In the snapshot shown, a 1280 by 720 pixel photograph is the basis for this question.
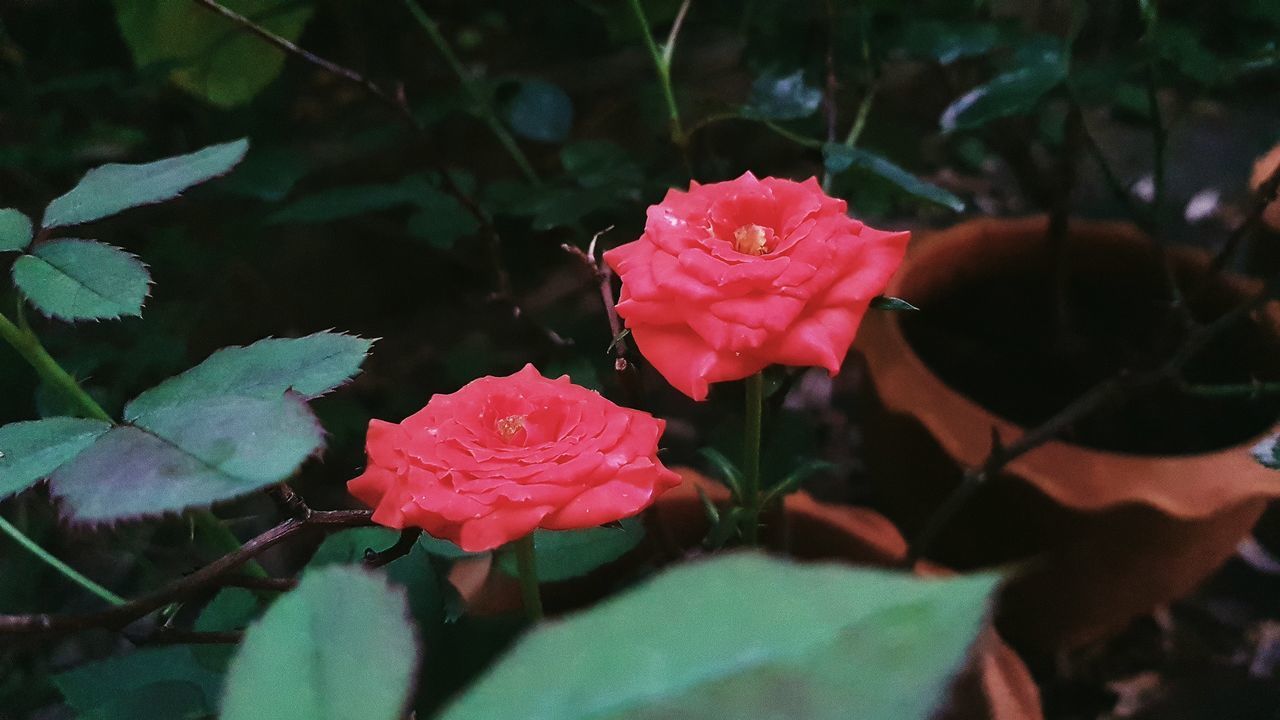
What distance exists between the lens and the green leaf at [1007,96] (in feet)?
Result: 1.79

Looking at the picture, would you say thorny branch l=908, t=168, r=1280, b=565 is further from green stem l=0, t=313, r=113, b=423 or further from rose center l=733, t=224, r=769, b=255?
green stem l=0, t=313, r=113, b=423

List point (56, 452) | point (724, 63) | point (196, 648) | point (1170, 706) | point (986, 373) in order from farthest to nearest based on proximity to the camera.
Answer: point (724, 63) < point (986, 373) < point (1170, 706) < point (196, 648) < point (56, 452)

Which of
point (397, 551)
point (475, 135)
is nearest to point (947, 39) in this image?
point (397, 551)

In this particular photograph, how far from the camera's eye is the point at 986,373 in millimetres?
822

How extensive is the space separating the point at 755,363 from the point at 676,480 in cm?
6

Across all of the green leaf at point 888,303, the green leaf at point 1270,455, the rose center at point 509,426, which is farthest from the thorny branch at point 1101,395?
the rose center at point 509,426

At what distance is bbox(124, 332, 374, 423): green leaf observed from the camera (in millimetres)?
292

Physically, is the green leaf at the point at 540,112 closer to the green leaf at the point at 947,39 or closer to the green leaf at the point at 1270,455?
the green leaf at the point at 947,39

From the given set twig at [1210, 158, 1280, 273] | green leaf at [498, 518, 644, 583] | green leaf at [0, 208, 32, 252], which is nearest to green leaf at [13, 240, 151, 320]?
green leaf at [0, 208, 32, 252]

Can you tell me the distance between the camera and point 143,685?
388mm

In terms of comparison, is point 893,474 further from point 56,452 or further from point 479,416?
point 56,452

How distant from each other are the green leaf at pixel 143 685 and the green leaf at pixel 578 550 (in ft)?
0.53

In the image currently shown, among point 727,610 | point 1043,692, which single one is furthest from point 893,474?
point 727,610

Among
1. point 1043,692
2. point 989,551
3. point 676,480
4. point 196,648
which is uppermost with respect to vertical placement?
point 676,480
